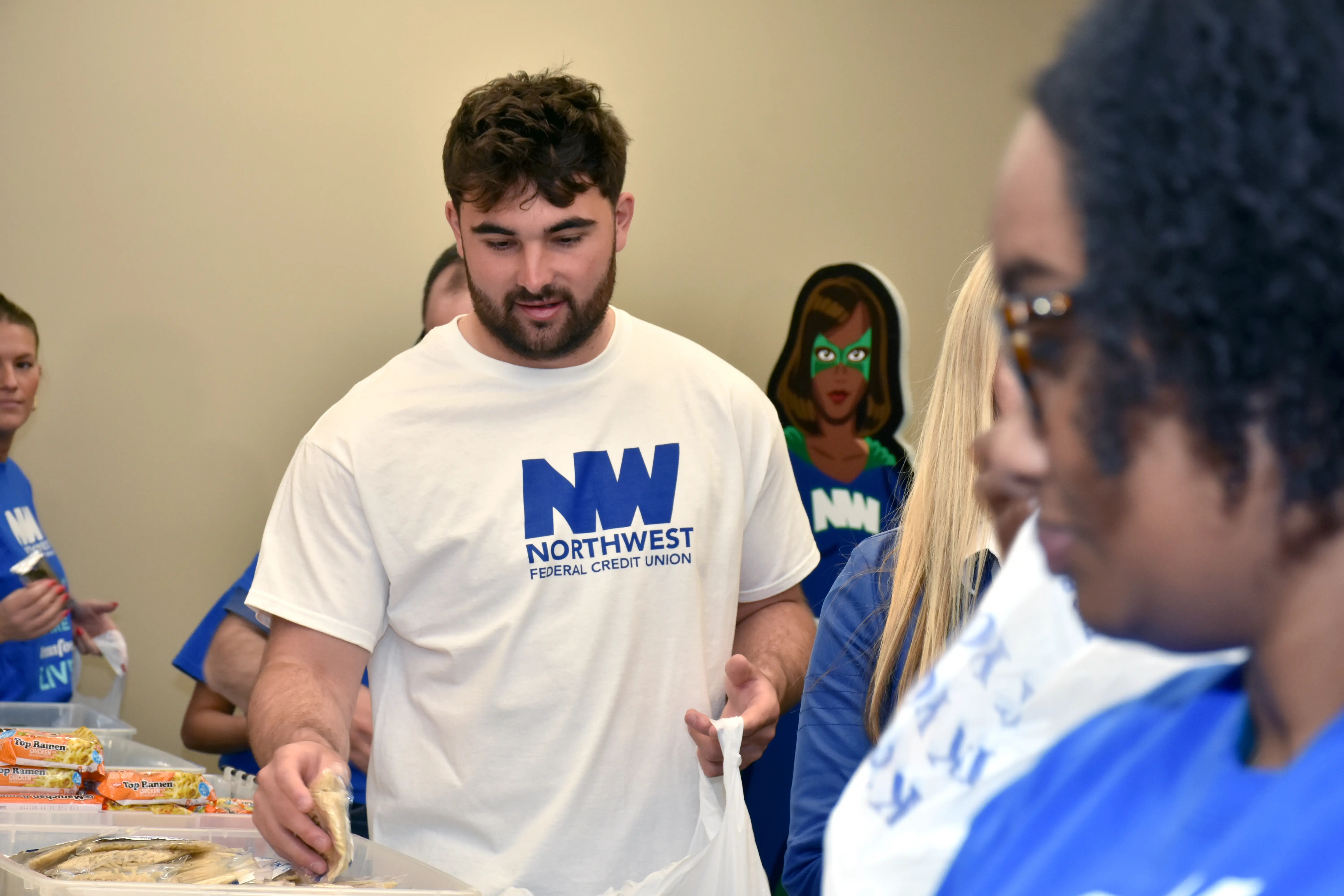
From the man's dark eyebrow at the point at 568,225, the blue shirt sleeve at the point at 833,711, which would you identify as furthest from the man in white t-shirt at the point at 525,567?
the blue shirt sleeve at the point at 833,711

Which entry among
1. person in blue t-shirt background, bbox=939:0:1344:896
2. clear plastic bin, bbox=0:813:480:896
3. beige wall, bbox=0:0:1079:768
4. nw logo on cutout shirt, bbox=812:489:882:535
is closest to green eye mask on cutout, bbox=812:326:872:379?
nw logo on cutout shirt, bbox=812:489:882:535

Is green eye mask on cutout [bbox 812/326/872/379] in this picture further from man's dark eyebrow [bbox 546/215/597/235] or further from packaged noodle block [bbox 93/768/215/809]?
packaged noodle block [bbox 93/768/215/809]

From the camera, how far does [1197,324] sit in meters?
0.34

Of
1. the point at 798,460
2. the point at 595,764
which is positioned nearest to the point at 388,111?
the point at 798,460

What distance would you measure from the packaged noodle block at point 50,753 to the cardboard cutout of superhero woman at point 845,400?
169 cm

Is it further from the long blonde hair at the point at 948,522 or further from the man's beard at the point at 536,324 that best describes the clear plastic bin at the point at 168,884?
the man's beard at the point at 536,324

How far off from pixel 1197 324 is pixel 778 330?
3.12 m

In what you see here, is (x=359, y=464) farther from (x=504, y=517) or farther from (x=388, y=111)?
(x=388, y=111)

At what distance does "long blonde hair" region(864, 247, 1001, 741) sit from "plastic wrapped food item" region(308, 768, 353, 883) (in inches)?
21.5

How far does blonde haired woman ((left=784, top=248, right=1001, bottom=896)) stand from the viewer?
107 cm

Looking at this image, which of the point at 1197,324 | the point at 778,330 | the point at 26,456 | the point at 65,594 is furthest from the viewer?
the point at 778,330

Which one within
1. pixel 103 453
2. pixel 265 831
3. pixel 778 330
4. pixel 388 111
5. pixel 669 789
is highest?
pixel 388 111

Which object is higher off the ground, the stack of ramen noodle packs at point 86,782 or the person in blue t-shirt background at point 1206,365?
the person in blue t-shirt background at point 1206,365

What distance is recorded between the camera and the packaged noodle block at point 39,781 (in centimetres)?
156
